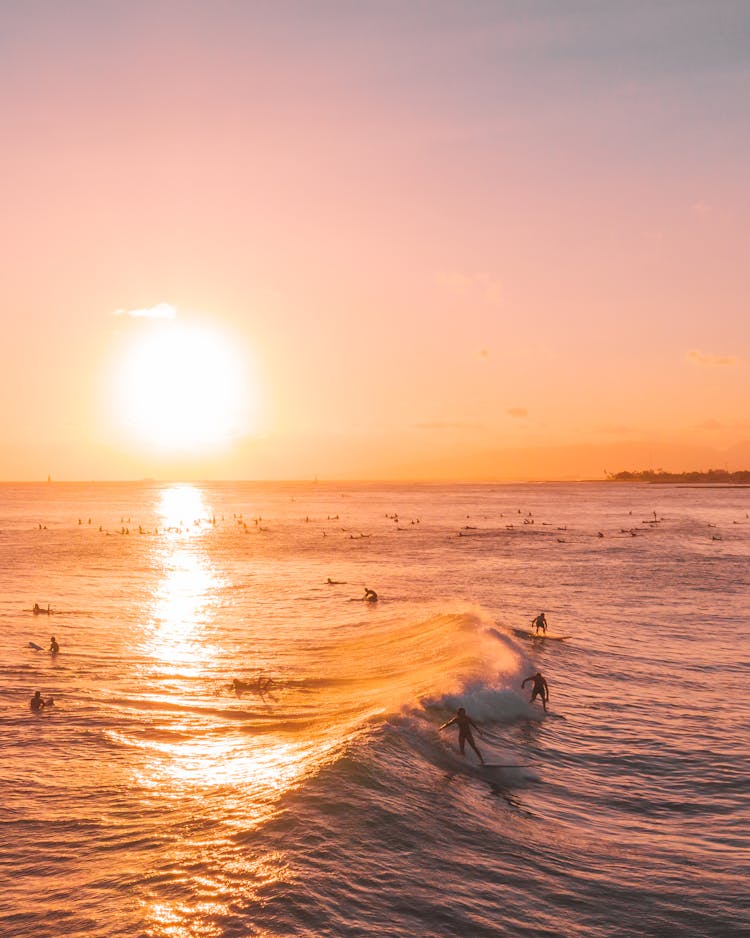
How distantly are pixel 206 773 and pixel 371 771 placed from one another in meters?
5.01

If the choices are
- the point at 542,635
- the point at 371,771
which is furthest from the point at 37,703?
the point at 542,635

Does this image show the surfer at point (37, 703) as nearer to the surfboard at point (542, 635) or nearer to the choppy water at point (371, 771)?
the choppy water at point (371, 771)

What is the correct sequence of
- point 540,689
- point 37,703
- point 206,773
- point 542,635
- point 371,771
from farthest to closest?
point 542,635
point 540,689
point 37,703
point 206,773
point 371,771

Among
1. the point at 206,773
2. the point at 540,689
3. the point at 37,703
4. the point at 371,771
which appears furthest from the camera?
the point at 540,689

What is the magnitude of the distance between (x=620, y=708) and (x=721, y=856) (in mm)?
11959

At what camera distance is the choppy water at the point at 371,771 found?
14.2m

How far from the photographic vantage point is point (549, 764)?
22.2 m

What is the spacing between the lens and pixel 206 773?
2086 centimetres

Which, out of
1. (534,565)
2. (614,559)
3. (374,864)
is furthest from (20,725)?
(614,559)

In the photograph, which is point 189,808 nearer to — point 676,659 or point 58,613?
point 676,659

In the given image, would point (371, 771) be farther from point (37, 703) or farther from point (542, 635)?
point (542, 635)

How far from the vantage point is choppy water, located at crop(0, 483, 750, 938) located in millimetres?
14219

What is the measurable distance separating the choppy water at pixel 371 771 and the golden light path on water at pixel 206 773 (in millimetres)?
74

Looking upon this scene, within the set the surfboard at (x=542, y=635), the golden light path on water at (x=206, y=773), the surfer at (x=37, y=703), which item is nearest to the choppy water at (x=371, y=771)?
the golden light path on water at (x=206, y=773)
